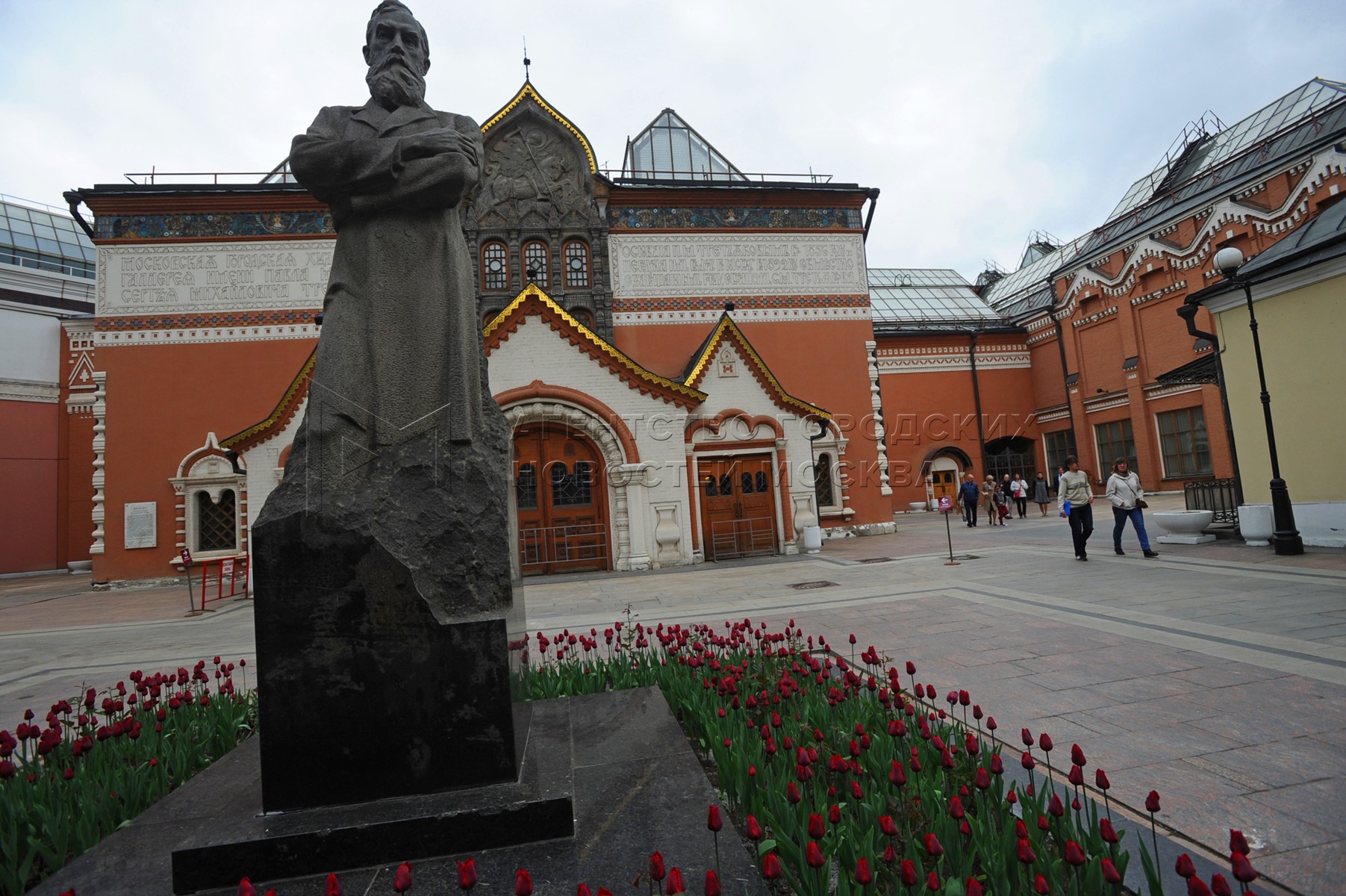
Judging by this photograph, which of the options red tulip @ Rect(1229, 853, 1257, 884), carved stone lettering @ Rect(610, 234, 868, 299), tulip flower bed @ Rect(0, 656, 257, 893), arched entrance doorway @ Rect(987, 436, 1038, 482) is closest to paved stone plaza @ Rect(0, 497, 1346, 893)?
red tulip @ Rect(1229, 853, 1257, 884)

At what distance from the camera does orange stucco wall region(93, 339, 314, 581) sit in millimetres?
18438

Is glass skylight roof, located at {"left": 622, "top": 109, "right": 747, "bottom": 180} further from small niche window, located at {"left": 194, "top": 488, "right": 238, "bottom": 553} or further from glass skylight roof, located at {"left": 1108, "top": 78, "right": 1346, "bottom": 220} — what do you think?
glass skylight roof, located at {"left": 1108, "top": 78, "right": 1346, "bottom": 220}

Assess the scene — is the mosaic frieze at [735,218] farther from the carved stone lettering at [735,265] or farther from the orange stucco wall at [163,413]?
the orange stucco wall at [163,413]

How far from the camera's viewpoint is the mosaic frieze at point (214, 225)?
1898 cm

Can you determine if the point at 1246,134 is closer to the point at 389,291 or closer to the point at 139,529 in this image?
the point at 389,291

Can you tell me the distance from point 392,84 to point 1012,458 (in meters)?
35.4

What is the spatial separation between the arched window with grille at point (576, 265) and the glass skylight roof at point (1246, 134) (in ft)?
79.9

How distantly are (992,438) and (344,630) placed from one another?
34.6 m

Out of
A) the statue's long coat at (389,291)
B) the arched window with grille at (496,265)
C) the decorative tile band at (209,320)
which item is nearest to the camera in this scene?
the statue's long coat at (389,291)

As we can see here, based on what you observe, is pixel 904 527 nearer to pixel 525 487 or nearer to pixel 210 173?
pixel 525 487

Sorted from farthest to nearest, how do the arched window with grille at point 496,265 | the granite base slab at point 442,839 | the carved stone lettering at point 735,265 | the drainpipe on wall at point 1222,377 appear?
the carved stone lettering at point 735,265
the arched window with grille at point 496,265
the drainpipe on wall at point 1222,377
the granite base slab at point 442,839

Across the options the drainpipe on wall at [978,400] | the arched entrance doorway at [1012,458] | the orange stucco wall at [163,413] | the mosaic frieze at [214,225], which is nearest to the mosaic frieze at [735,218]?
the mosaic frieze at [214,225]

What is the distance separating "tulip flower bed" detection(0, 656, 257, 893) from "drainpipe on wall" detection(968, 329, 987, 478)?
32.6 m

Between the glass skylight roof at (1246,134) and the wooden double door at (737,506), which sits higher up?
the glass skylight roof at (1246,134)
